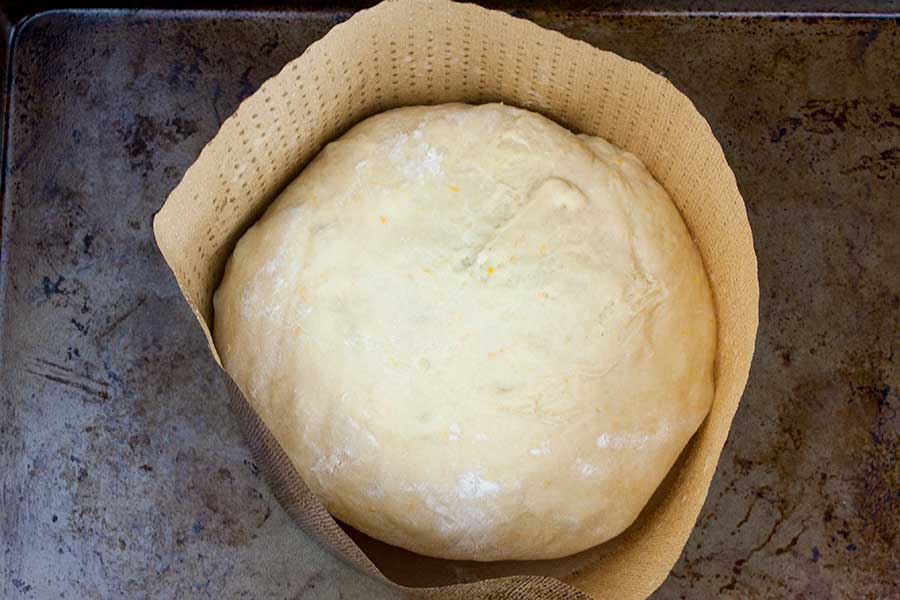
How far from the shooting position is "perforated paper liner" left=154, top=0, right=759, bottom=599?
4.40 ft

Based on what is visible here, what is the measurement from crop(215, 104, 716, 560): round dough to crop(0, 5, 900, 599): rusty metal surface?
22 cm

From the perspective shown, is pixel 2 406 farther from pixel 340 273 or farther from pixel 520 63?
pixel 520 63

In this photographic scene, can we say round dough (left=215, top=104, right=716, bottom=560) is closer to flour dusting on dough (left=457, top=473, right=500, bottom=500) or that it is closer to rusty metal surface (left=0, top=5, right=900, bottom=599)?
flour dusting on dough (left=457, top=473, right=500, bottom=500)

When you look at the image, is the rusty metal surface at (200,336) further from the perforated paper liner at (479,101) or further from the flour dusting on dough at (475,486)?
the flour dusting on dough at (475,486)

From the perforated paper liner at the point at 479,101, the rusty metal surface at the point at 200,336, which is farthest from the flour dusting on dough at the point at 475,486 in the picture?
the rusty metal surface at the point at 200,336

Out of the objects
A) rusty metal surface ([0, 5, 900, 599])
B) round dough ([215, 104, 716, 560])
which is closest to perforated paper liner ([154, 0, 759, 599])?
round dough ([215, 104, 716, 560])

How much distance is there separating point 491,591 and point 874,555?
2.26ft

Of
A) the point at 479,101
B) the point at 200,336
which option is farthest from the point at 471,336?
the point at 200,336

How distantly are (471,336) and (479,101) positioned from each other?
0.41 m

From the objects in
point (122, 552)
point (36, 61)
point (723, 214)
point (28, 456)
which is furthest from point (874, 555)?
point (36, 61)

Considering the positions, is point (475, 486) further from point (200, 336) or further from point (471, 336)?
point (200, 336)

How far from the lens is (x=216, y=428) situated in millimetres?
1601

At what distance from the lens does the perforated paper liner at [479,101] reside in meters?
1.34

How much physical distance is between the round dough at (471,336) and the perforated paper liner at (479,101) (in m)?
0.06
